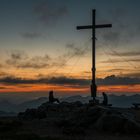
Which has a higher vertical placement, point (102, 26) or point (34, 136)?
→ point (102, 26)

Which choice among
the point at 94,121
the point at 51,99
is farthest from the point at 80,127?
the point at 51,99

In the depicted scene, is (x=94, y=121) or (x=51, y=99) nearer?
(x=94, y=121)

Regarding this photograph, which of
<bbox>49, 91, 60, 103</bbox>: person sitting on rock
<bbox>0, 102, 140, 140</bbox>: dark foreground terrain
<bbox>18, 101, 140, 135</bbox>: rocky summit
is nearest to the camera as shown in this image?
<bbox>0, 102, 140, 140</bbox>: dark foreground terrain

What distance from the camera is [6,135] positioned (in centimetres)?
2983

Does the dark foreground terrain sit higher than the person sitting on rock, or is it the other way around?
the person sitting on rock

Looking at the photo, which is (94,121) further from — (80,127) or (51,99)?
(51,99)

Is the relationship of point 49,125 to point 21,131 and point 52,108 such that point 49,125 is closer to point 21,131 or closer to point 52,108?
point 21,131

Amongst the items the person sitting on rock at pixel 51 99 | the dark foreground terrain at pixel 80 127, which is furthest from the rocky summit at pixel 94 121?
the person sitting on rock at pixel 51 99

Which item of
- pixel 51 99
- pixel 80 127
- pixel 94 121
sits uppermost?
pixel 51 99

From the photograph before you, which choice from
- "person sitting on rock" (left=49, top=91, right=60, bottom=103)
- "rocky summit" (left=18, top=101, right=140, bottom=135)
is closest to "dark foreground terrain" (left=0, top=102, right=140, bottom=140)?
"rocky summit" (left=18, top=101, right=140, bottom=135)

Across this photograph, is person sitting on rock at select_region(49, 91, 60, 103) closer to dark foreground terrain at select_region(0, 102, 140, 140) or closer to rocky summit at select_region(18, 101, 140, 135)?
rocky summit at select_region(18, 101, 140, 135)

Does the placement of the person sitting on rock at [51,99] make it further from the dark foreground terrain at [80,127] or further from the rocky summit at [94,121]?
the dark foreground terrain at [80,127]

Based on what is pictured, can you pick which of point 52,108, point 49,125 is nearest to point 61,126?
point 49,125

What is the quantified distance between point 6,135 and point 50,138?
341 centimetres
